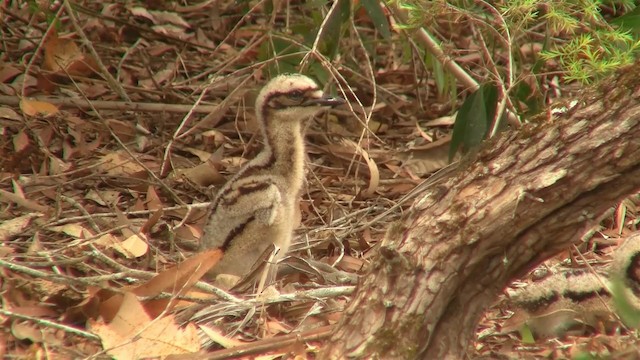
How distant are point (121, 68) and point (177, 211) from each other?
2.11 metres

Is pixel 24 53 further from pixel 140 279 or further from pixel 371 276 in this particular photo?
pixel 371 276

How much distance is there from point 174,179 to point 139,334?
8.39 feet

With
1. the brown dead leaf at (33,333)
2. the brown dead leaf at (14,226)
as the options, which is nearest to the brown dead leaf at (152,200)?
the brown dead leaf at (14,226)

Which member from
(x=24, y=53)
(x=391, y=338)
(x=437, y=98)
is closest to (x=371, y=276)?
(x=391, y=338)

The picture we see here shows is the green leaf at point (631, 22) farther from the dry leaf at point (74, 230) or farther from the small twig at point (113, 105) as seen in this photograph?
the dry leaf at point (74, 230)

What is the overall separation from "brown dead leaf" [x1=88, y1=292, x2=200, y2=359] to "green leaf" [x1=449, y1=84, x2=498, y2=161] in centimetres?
217

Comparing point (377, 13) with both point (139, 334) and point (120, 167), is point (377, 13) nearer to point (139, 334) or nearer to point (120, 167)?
point (120, 167)

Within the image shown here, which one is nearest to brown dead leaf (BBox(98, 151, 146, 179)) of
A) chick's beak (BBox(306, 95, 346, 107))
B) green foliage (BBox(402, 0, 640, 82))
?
chick's beak (BBox(306, 95, 346, 107))

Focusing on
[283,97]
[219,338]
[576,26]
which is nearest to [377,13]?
[283,97]

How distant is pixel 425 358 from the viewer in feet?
12.2

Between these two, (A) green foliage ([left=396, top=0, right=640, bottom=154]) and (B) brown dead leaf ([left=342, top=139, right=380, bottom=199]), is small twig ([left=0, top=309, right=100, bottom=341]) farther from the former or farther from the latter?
(B) brown dead leaf ([left=342, top=139, right=380, bottom=199])

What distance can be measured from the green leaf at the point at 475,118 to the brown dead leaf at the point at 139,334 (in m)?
2.17

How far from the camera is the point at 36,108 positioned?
687cm

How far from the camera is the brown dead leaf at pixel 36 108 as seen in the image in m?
6.79
